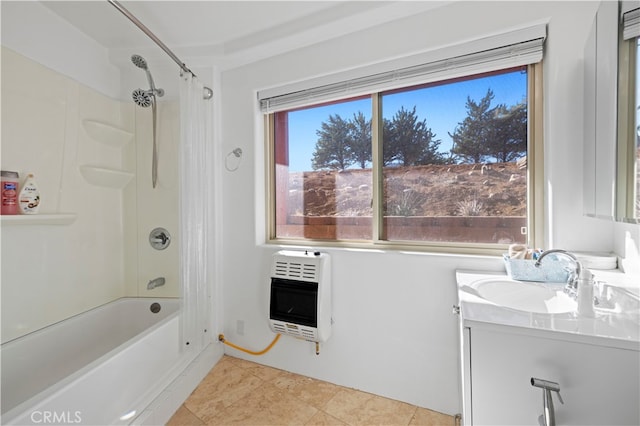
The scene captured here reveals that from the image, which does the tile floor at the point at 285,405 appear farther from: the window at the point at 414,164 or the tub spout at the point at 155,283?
the window at the point at 414,164

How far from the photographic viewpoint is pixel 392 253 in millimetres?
1562

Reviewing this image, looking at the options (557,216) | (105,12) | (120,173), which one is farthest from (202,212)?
(557,216)

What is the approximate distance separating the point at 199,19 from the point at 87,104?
40.0 inches

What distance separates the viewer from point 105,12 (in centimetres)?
167

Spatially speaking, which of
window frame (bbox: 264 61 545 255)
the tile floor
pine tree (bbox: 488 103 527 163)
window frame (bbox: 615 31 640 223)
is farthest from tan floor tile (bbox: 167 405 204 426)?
pine tree (bbox: 488 103 527 163)

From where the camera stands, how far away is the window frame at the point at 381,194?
135 centimetres

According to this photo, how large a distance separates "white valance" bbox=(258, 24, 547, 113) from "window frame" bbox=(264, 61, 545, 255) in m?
0.12

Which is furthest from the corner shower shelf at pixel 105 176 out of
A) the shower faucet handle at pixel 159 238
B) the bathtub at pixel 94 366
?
the bathtub at pixel 94 366

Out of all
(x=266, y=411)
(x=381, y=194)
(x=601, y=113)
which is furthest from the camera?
(x=381, y=194)

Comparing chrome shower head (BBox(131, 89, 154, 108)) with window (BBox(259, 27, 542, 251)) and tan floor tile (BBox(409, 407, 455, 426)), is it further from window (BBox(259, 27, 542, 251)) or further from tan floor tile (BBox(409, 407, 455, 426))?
tan floor tile (BBox(409, 407, 455, 426))

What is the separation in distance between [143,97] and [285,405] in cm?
237

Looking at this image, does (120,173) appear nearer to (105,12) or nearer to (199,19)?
(105,12)

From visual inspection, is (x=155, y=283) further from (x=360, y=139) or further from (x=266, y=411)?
(x=360, y=139)

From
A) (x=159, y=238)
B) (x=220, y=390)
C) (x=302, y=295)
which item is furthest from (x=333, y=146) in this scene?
(x=220, y=390)
